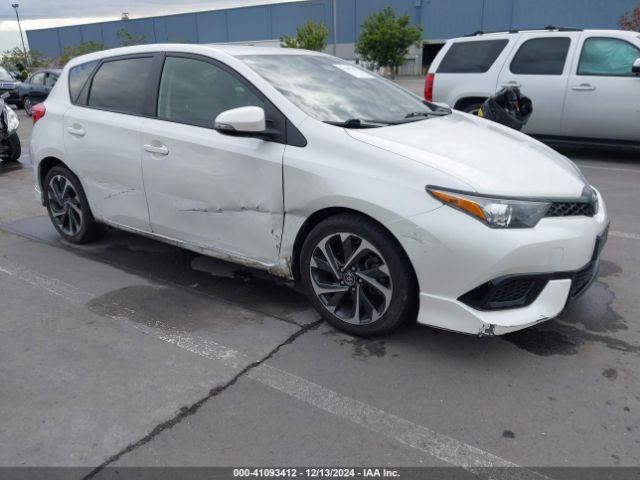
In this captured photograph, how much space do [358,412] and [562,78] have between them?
284 inches

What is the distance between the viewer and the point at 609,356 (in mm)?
3107

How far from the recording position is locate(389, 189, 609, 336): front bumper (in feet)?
9.08

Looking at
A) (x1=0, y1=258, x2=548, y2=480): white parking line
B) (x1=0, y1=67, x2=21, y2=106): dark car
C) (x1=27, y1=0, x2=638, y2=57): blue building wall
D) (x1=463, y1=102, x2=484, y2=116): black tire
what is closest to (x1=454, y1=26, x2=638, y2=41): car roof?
(x1=463, y1=102, x2=484, y2=116): black tire

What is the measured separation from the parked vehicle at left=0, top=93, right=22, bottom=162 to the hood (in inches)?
324

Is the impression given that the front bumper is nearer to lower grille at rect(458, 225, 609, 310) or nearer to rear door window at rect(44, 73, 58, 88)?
lower grille at rect(458, 225, 609, 310)

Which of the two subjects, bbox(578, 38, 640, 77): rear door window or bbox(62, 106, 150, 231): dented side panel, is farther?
bbox(578, 38, 640, 77): rear door window

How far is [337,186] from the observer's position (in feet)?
10.2

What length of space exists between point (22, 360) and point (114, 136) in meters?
1.81

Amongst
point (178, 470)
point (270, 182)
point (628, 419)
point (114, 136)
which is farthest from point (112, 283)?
point (628, 419)

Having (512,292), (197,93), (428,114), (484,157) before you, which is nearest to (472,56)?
(428,114)

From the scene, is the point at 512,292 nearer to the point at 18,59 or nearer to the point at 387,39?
the point at 387,39

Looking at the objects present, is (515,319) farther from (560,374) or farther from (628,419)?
(628,419)

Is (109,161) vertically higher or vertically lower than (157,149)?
lower

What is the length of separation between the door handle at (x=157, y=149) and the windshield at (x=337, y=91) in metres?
0.81
